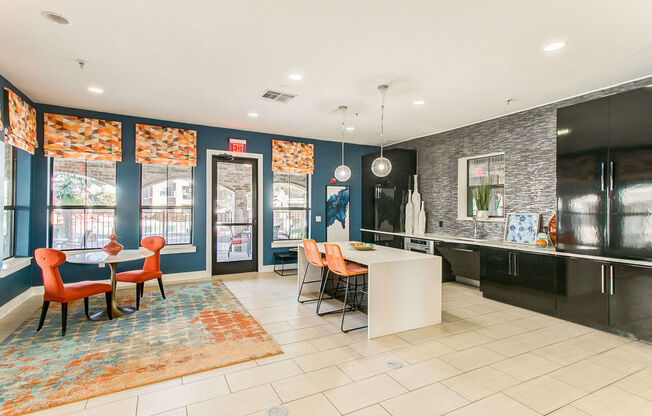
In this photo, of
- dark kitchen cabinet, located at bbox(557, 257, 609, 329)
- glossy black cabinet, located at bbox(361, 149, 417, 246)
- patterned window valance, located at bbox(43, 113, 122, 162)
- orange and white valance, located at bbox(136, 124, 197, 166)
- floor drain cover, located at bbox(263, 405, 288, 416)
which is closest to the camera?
Result: floor drain cover, located at bbox(263, 405, 288, 416)

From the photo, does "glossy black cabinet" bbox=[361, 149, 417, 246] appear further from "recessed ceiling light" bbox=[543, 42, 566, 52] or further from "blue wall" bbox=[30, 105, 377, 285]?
"recessed ceiling light" bbox=[543, 42, 566, 52]

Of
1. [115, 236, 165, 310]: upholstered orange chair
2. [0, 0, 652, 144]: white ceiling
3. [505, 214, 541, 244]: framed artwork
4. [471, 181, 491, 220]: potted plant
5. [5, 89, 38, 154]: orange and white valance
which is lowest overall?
[115, 236, 165, 310]: upholstered orange chair

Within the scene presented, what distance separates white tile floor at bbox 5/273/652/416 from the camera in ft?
7.00

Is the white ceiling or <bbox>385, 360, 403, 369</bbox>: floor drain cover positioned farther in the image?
<bbox>385, 360, 403, 369</bbox>: floor drain cover

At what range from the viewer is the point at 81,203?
16.8ft

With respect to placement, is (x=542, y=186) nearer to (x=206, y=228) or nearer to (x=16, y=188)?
(x=206, y=228)

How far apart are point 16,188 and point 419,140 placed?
7.00 meters

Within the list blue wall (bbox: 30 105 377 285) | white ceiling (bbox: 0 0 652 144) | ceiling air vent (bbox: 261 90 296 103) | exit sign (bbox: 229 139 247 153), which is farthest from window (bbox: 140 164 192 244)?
ceiling air vent (bbox: 261 90 296 103)

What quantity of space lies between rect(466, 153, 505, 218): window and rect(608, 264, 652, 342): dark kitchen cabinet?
196cm

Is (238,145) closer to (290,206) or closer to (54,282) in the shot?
(290,206)

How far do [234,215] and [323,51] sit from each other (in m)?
4.14

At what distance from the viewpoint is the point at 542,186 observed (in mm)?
4523

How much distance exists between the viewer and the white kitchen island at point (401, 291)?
3.32m

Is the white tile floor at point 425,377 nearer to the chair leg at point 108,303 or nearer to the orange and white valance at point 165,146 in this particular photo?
the chair leg at point 108,303
